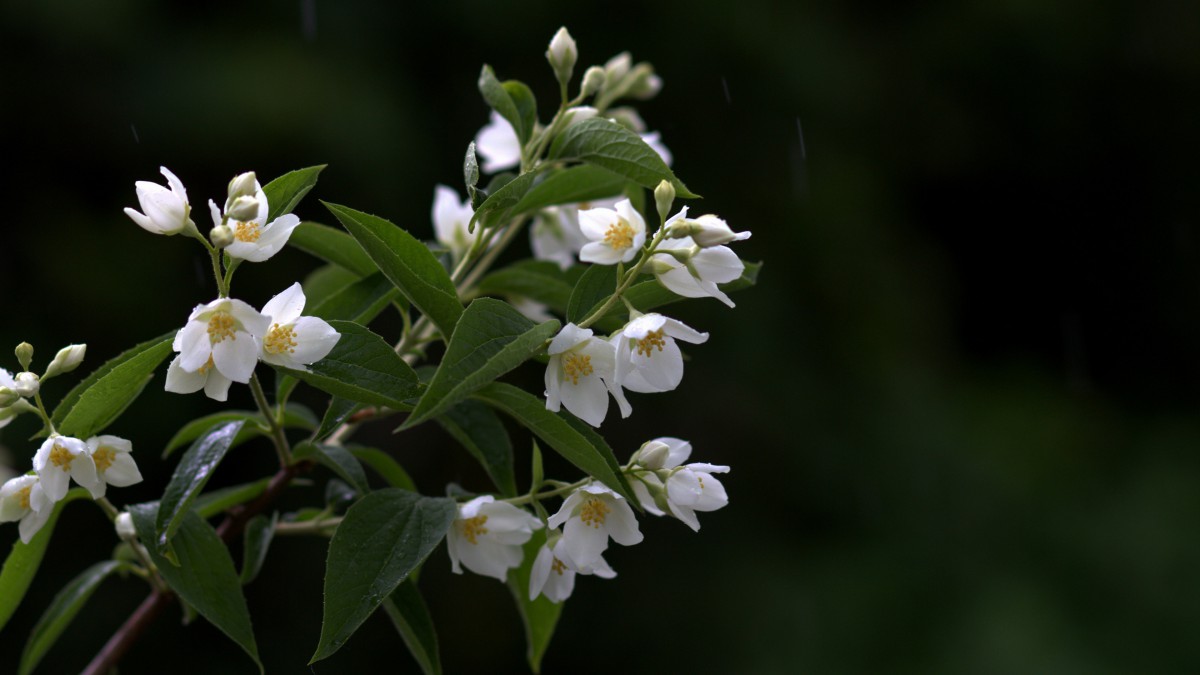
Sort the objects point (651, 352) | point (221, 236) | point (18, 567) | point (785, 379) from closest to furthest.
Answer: point (221, 236) < point (651, 352) < point (18, 567) < point (785, 379)

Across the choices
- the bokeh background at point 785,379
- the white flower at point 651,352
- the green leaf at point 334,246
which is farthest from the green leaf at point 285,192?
the bokeh background at point 785,379

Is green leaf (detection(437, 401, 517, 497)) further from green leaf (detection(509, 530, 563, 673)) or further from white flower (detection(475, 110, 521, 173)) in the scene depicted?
white flower (detection(475, 110, 521, 173))

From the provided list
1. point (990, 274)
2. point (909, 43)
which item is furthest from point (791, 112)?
point (990, 274)

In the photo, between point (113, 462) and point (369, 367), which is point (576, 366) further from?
point (113, 462)

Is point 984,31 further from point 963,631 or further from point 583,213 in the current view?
point 583,213

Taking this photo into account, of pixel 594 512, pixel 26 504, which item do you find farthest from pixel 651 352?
pixel 26 504
